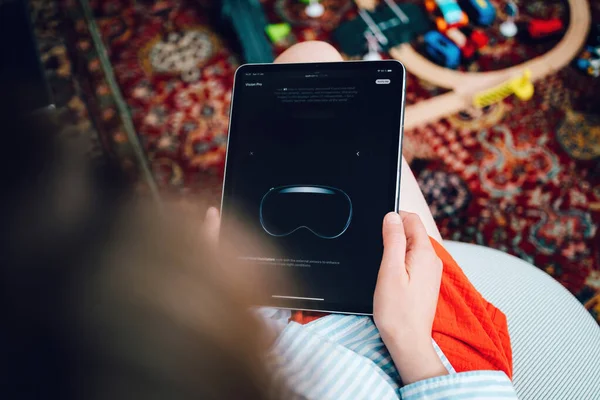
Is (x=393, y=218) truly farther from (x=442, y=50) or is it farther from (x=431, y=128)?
(x=442, y=50)

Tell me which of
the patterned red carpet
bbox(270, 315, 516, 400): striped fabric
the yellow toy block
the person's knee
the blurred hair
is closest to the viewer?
the blurred hair

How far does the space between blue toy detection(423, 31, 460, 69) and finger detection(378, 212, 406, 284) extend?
81cm

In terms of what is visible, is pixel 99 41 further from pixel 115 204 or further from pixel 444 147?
pixel 115 204

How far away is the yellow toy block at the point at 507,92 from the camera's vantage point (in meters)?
1.10

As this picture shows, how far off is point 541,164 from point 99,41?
3.92 feet

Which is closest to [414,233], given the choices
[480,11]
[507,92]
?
[507,92]

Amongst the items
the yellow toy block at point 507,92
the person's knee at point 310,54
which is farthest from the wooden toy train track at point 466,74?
the person's knee at point 310,54

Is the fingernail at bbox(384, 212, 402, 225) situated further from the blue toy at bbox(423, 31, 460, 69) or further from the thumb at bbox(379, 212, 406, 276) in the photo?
the blue toy at bbox(423, 31, 460, 69)

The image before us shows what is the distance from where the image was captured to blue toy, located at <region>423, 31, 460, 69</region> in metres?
1.15

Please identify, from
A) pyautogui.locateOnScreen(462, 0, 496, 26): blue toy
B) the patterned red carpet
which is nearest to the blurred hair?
the patterned red carpet

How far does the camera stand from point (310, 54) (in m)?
0.72

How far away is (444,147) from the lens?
1084mm

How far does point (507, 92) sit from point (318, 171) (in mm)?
787

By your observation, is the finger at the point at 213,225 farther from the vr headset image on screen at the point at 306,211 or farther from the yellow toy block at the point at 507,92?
the yellow toy block at the point at 507,92
